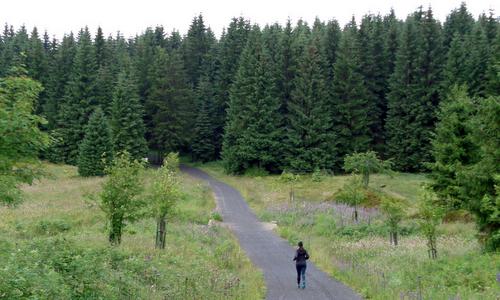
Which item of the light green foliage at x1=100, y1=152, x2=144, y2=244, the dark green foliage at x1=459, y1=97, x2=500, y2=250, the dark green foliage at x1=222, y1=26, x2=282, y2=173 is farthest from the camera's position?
the dark green foliage at x1=222, y1=26, x2=282, y2=173

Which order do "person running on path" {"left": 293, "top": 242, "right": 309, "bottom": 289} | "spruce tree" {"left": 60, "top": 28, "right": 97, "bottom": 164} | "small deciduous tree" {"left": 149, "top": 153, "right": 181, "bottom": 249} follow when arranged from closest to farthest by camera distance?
"person running on path" {"left": 293, "top": 242, "right": 309, "bottom": 289}, "small deciduous tree" {"left": 149, "top": 153, "right": 181, "bottom": 249}, "spruce tree" {"left": 60, "top": 28, "right": 97, "bottom": 164}

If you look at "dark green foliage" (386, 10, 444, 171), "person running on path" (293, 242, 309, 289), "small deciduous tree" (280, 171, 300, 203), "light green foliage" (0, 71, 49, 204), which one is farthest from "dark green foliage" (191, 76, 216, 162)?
"light green foliage" (0, 71, 49, 204)

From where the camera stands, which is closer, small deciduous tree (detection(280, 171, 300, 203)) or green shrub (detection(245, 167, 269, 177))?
small deciduous tree (detection(280, 171, 300, 203))

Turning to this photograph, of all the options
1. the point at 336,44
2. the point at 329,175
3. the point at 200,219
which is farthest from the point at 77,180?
the point at 336,44

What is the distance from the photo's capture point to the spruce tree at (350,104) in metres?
57.9

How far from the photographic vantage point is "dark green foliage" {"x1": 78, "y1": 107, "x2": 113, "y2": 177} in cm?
4888

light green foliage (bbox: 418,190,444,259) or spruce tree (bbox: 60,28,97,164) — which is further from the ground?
spruce tree (bbox: 60,28,97,164)

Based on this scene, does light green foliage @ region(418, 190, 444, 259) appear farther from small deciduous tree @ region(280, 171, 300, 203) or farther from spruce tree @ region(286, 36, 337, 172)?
spruce tree @ region(286, 36, 337, 172)

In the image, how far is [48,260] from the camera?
41.8 ft

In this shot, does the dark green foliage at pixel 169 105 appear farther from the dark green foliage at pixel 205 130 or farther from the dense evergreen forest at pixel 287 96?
the dark green foliage at pixel 205 130

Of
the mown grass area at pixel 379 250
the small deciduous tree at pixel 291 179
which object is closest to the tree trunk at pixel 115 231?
the mown grass area at pixel 379 250

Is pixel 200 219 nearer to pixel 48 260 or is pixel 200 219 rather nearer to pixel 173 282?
pixel 173 282

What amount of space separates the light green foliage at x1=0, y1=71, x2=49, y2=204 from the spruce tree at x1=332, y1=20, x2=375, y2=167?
48.0 metres

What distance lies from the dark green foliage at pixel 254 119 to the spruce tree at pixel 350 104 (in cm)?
820
